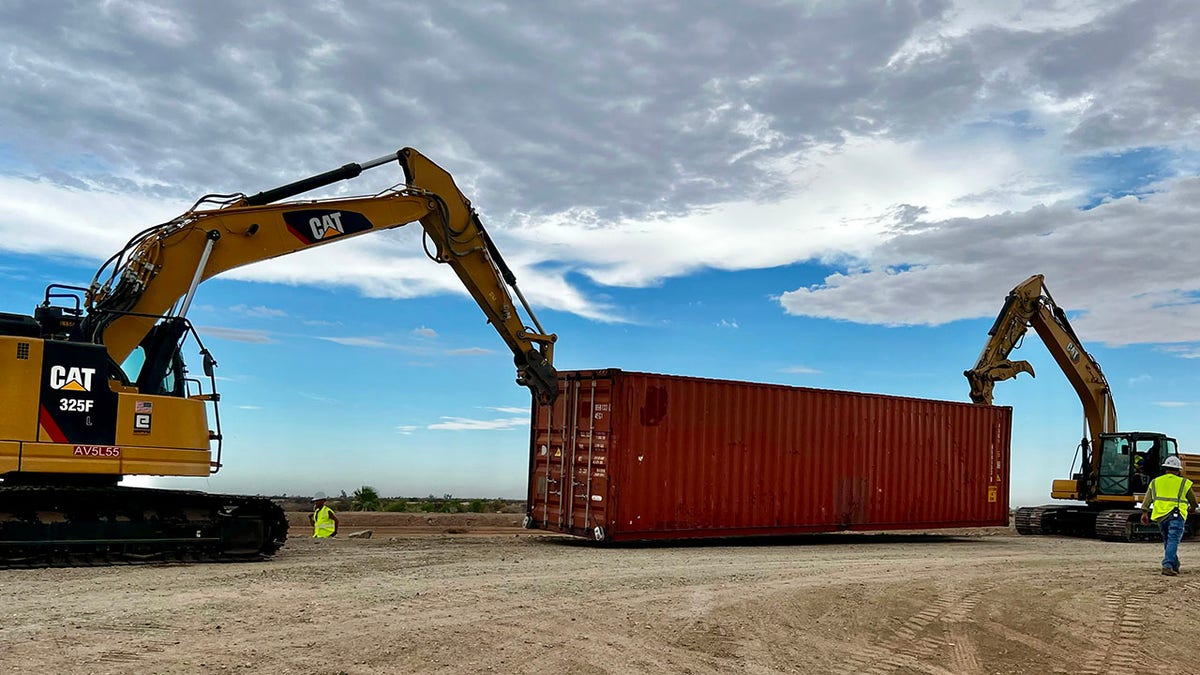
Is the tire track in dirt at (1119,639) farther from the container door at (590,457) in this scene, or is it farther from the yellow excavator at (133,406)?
the yellow excavator at (133,406)

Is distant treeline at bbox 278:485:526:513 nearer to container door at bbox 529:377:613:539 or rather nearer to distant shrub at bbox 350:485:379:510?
distant shrub at bbox 350:485:379:510

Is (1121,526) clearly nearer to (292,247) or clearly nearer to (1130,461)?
(1130,461)

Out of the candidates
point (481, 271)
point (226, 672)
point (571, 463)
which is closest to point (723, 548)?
point (571, 463)

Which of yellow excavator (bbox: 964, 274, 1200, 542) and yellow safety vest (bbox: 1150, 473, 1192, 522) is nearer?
yellow safety vest (bbox: 1150, 473, 1192, 522)

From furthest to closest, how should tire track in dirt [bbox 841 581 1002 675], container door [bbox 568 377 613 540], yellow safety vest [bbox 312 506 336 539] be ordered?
yellow safety vest [bbox 312 506 336 539], container door [bbox 568 377 613 540], tire track in dirt [bbox 841 581 1002 675]

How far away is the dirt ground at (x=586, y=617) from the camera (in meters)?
7.85

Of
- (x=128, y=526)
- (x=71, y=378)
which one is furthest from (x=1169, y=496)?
(x=71, y=378)

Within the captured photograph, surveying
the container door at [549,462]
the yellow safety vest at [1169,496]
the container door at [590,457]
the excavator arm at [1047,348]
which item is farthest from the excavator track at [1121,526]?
the container door at [549,462]

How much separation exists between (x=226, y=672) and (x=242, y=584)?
3982 millimetres

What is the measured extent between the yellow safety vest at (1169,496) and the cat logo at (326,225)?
12.2m

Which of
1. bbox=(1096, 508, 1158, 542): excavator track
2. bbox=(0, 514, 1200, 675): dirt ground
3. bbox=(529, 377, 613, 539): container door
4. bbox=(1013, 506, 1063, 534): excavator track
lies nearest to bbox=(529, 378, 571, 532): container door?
bbox=(529, 377, 613, 539): container door

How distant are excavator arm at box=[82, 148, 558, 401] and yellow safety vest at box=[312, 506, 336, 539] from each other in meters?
4.75

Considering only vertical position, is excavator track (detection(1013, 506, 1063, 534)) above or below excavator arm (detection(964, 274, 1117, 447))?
below

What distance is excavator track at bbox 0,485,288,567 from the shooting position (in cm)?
1179
